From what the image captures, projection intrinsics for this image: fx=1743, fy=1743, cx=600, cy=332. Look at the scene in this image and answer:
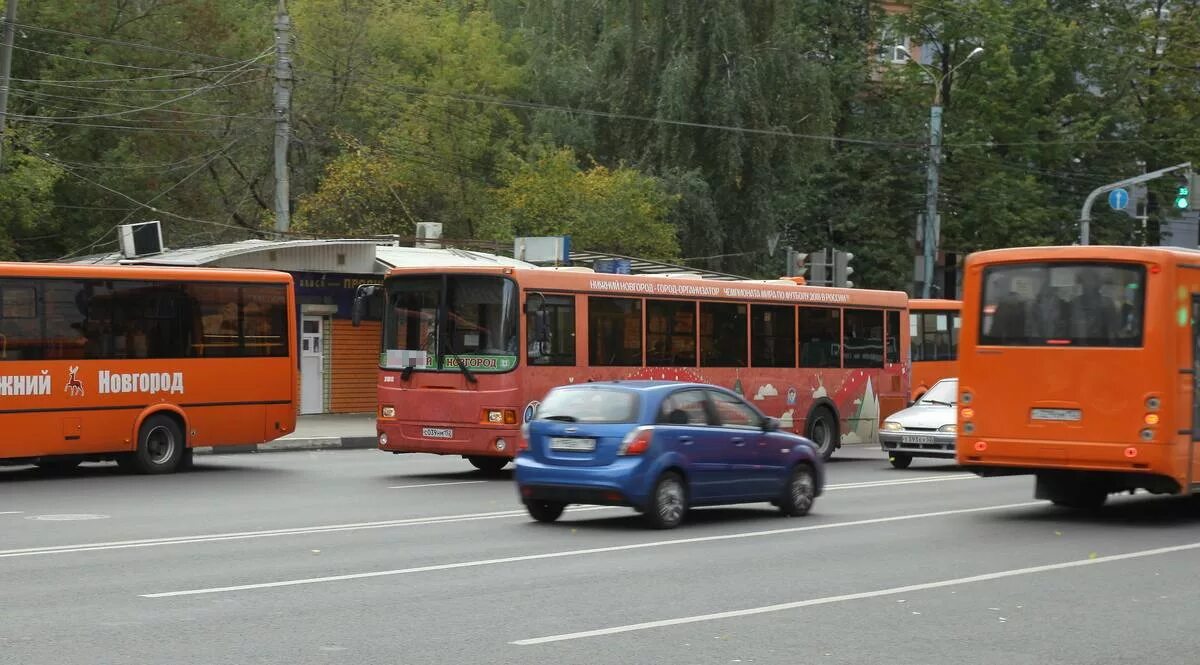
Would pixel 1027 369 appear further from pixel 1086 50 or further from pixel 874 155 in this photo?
pixel 1086 50

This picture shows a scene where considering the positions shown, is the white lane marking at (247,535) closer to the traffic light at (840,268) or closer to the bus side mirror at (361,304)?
the bus side mirror at (361,304)

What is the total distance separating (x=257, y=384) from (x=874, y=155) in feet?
118

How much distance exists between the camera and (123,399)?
22375 mm

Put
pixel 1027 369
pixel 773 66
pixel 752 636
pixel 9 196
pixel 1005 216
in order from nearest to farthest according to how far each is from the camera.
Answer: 1. pixel 752 636
2. pixel 1027 369
3. pixel 9 196
4. pixel 773 66
5. pixel 1005 216

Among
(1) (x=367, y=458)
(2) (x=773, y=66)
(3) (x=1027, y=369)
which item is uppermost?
(2) (x=773, y=66)

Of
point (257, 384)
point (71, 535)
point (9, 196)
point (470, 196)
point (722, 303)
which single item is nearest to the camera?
point (71, 535)

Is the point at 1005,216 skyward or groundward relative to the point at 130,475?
skyward

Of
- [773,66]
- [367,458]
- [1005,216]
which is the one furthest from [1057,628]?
[1005,216]

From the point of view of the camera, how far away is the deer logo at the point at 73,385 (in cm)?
2167

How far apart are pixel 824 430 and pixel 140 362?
11200 mm

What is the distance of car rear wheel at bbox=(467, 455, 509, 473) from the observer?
23766 mm

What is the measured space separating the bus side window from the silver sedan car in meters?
5.98

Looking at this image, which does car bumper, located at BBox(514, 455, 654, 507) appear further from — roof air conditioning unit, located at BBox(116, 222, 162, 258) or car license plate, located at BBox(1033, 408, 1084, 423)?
roof air conditioning unit, located at BBox(116, 222, 162, 258)

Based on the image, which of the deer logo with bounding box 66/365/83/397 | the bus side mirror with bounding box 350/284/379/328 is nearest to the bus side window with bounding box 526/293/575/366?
the bus side mirror with bounding box 350/284/379/328
